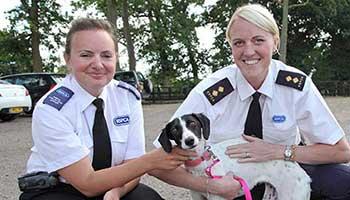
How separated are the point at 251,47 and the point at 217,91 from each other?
0.37 metres

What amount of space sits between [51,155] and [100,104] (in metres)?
0.39

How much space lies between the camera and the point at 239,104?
3.09 meters

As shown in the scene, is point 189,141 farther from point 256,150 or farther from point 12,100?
point 12,100

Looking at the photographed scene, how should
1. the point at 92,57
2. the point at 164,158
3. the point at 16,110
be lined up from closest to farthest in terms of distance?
the point at 164,158
the point at 92,57
the point at 16,110

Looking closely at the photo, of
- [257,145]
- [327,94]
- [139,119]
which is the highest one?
[139,119]

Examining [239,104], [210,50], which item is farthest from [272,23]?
[210,50]

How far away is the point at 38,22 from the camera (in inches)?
1056

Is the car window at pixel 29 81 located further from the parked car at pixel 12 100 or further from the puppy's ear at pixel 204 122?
the puppy's ear at pixel 204 122

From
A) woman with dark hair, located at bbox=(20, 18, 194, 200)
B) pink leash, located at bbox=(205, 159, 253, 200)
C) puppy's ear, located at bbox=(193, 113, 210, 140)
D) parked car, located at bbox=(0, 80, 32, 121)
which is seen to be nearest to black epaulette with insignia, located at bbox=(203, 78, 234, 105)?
puppy's ear, located at bbox=(193, 113, 210, 140)

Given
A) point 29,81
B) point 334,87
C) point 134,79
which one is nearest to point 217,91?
point 29,81

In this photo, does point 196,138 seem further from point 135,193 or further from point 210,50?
point 210,50

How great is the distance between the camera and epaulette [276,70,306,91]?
9.84 feet

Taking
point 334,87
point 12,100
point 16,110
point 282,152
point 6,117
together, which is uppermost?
point 282,152

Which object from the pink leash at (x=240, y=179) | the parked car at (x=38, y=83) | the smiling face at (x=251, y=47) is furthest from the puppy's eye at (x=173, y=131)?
the parked car at (x=38, y=83)
